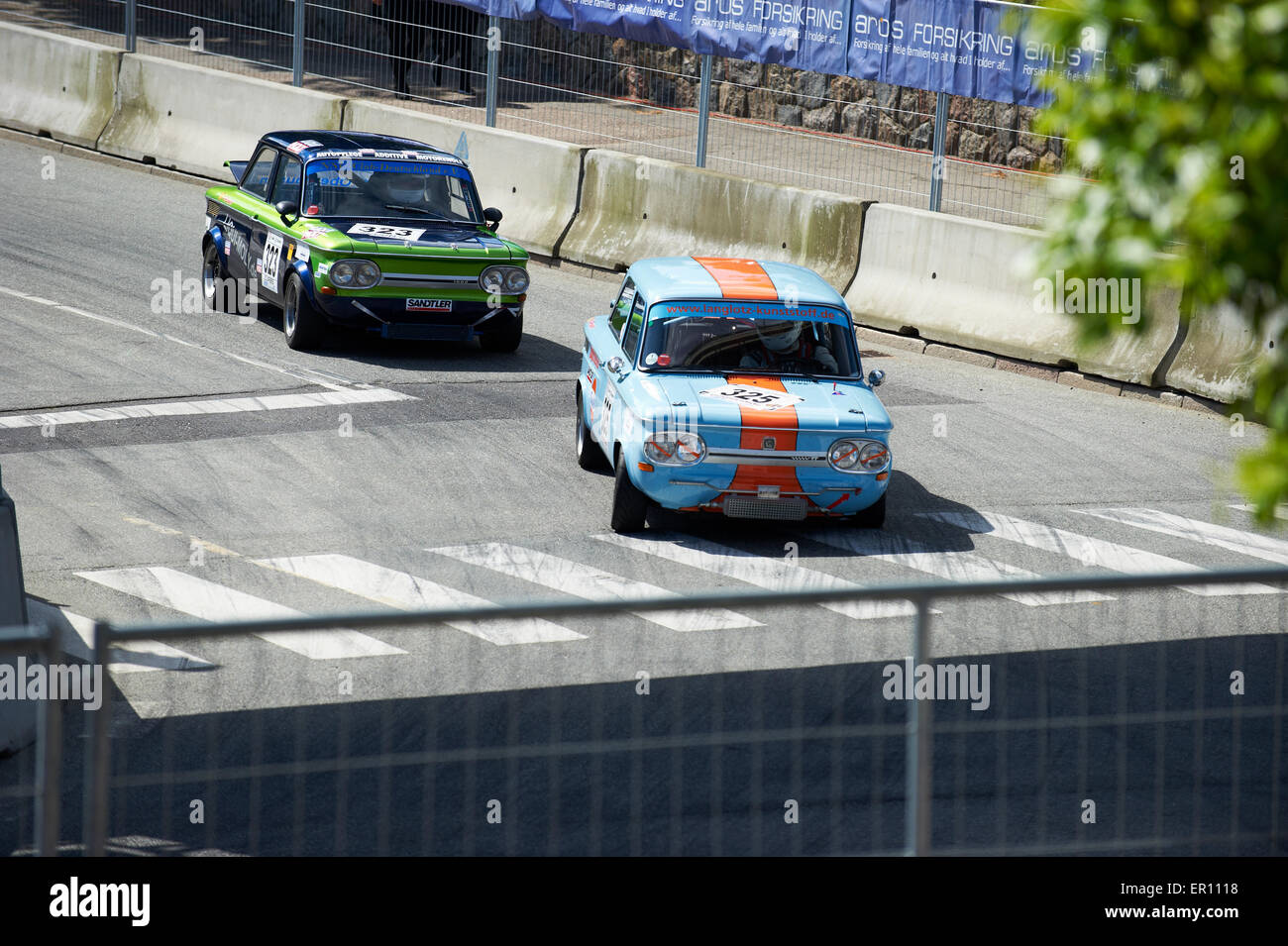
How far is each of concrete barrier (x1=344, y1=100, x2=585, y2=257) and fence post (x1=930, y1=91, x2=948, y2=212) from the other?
459 cm

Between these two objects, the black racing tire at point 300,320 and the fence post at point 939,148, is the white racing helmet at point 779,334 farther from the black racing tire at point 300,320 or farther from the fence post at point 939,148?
the fence post at point 939,148

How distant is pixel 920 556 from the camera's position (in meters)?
10.6

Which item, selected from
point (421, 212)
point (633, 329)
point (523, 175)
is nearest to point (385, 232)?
point (421, 212)

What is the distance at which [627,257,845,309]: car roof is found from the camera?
11.3 metres

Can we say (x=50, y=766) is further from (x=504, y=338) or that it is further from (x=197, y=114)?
(x=197, y=114)

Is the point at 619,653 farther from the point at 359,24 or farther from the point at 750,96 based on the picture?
the point at 359,24

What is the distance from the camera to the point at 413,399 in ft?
44.8

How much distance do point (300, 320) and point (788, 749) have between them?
10.4m

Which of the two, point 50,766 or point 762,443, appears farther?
point 762,443

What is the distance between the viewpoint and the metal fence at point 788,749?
15.9 ft

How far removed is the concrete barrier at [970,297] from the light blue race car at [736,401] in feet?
13.9

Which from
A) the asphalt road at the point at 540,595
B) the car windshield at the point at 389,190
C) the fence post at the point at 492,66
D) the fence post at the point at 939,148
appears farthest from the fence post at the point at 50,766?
the fence post at the point at 492,66
